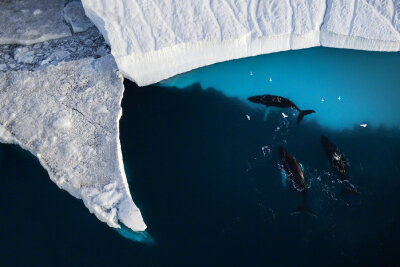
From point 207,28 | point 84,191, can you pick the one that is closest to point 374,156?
point 207,28

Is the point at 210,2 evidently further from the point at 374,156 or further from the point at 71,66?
the point at 374,156

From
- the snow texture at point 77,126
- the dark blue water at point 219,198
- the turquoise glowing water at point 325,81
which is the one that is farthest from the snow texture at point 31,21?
the turquoise glowing water at point 325,81

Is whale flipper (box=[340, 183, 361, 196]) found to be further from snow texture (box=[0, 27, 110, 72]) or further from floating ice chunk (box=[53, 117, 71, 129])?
snow texture (box=[0, 27, 110, 72])

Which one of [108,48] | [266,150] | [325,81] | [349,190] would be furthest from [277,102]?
[108,48]

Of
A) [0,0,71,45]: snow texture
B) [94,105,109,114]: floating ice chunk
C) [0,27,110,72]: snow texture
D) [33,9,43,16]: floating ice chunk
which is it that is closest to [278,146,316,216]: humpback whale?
[94,105,109,114]: floating ice chunk

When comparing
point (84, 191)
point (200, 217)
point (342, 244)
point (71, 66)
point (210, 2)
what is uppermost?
point (210, 2)
